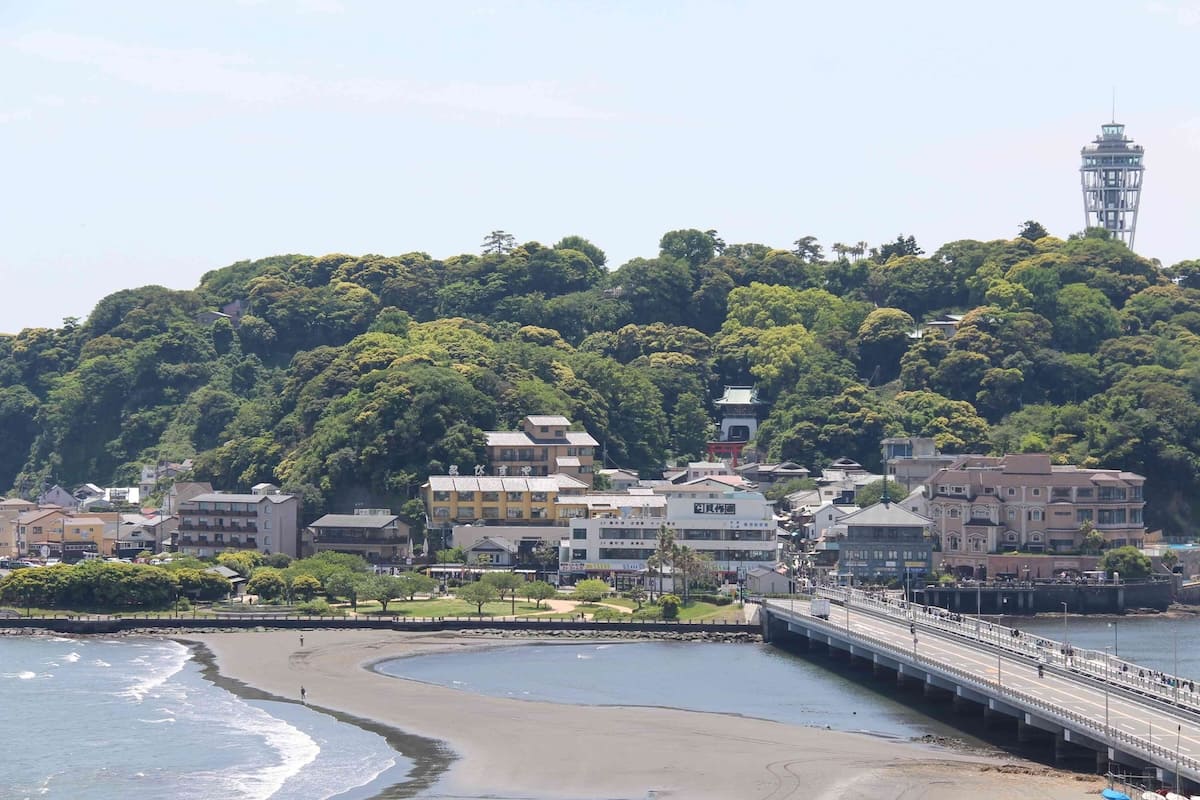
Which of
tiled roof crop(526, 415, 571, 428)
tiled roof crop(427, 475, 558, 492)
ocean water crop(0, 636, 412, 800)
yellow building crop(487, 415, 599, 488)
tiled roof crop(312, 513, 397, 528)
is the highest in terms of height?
tiled roof crop(526, 415, 571, 428)

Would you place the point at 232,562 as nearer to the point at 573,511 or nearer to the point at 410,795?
the point at 573,511

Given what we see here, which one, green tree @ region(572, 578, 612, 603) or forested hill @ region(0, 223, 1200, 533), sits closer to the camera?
green tree @ region(572, 578, 612, 603)

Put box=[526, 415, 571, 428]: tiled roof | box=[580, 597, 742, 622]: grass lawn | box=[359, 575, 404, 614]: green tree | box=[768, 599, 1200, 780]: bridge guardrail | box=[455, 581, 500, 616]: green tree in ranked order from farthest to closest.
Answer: box=[526, 415, 571, 428]: tiled roof, box=[359, 575, 404, 614]: green tree, box=[455, 581, 500, 616]: green tree, box=[580, 597, 742, 622]: grass lawn, box=[768, 599, 1200, 780]: bridge guardrail

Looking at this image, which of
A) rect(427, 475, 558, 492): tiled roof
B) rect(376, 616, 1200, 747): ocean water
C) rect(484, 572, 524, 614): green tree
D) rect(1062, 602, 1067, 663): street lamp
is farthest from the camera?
rect(427, 475, 558, 492): tiled roof

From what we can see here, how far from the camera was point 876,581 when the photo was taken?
303 ft

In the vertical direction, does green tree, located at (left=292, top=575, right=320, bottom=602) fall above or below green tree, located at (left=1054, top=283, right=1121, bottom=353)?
below

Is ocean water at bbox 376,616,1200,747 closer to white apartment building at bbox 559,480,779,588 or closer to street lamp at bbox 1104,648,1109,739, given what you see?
street lamp at bbox 1104,648,1109,739

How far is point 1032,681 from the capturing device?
5538 cm

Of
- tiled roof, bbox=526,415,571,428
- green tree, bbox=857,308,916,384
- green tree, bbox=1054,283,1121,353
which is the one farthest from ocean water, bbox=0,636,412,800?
green tree, bbox=1054,283,1121,353

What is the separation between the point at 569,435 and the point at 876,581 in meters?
22.3

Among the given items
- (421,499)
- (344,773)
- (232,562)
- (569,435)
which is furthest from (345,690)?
(569,435)

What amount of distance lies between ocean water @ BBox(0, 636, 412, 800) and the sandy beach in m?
1.70

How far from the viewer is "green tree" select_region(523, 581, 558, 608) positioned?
279 feet

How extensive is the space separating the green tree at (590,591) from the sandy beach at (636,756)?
2089 centimetres
